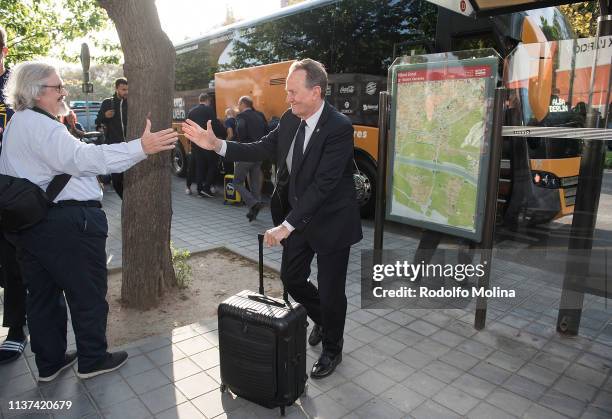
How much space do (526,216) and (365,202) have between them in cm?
236

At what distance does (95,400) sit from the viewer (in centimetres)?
275

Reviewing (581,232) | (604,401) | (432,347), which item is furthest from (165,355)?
(581,232)

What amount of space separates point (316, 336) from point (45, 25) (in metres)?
15.5

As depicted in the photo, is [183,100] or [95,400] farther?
[183,100]

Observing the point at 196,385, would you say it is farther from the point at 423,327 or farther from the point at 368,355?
the point at 423,327

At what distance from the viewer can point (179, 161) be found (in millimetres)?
12977

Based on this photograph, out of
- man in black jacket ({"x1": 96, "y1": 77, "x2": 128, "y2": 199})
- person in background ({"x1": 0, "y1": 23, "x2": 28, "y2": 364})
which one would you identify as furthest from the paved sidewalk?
man in black jacket ({"x1": 96, "y1": 77, "x2": 128, "y2": 199})

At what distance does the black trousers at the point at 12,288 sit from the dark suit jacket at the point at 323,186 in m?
1.89

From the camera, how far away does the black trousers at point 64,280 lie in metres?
2.68

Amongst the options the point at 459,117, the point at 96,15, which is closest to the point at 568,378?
the point at 459,117

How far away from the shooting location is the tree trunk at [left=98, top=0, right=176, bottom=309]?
3672 millimetres

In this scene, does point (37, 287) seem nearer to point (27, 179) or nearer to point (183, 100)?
point (27, 179)

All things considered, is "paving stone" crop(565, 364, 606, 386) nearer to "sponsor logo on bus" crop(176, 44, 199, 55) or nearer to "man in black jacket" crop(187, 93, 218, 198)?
"man in black jacket" crop(187, 93, 218, 198)

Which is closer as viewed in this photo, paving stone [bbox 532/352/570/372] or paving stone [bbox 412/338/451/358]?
paving stone [bbox 532/352/570/372]
